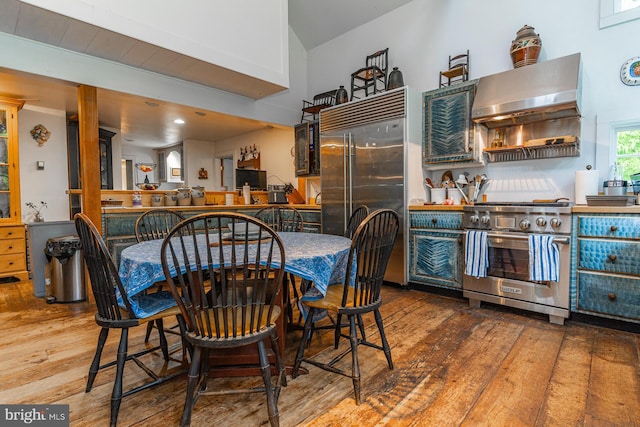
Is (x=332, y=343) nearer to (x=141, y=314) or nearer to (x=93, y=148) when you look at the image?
(x=141, y=314)

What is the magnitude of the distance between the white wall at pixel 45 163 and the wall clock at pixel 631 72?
691 cm

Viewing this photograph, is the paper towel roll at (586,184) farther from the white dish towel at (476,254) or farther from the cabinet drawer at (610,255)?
the white dish towel at (476,254)

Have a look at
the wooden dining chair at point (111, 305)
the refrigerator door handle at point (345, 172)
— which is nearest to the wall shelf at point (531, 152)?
the refrigerator door handle at point (345, 172)

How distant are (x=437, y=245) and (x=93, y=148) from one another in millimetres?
3573

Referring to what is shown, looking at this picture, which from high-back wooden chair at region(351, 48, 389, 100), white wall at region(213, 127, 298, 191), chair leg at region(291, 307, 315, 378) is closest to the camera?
chair leg at region(291, 307, 315, 378)

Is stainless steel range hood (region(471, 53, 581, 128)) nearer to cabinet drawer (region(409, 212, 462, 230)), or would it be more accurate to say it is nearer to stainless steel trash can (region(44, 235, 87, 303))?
cabinet drawer (region(409, 212, 462, 230))

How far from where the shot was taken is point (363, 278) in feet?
5.65

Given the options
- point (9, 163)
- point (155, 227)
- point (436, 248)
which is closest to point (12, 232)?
point (9, 163)

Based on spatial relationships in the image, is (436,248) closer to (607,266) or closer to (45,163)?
(607,266)

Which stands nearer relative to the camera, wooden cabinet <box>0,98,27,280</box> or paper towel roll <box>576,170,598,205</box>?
paper towel roll <box>576,170,598,205</box>

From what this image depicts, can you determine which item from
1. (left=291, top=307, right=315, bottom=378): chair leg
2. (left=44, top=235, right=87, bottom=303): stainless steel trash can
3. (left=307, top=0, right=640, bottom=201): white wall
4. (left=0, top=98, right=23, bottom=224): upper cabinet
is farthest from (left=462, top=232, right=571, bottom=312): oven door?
(left=0, top=98, right=23, bottom=224): upper cabinet

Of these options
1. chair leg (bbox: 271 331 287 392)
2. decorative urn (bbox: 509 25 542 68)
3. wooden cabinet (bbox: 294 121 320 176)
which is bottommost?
chair leg (bbox: 271 331 287 392)

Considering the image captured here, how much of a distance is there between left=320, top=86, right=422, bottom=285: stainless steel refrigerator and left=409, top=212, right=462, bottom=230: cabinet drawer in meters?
0.12

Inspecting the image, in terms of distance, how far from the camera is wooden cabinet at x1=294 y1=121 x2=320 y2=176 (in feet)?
16.2
